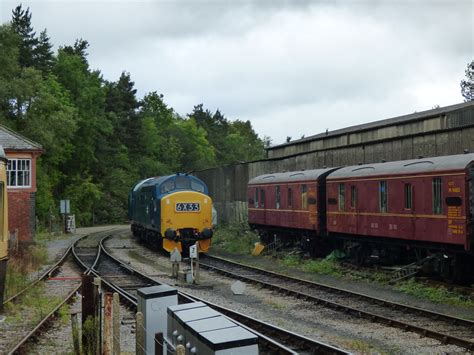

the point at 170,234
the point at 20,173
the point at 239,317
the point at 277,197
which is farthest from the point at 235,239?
the point at 239,317

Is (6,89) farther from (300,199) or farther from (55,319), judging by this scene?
(55,319)

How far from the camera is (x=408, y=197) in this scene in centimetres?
1978

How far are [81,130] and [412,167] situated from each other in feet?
168

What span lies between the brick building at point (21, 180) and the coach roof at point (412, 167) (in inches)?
748

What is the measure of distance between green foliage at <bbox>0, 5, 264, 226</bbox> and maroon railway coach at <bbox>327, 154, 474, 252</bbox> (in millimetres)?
32749

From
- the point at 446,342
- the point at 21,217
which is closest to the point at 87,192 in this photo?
the point at 21,217

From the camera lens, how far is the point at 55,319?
14195 mm

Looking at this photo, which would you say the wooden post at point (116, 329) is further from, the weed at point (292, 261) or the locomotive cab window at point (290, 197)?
the locomotive cab window at point (290, 197)

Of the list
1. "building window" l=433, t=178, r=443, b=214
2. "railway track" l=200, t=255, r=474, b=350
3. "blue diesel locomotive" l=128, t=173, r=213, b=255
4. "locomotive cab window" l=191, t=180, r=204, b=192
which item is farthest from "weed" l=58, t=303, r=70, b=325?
"locomotive cab window" l=191, t=180, r=204, b=192

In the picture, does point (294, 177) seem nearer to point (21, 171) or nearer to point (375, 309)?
point (375, 309)

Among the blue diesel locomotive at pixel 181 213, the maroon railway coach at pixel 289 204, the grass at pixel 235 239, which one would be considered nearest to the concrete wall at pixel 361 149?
the grass at pixel 235 239

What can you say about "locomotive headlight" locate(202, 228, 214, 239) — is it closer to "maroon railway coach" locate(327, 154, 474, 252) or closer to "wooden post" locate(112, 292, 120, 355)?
"maroon railway coach" locate(327, 154, 474, 252)

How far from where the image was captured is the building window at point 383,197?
826 inches

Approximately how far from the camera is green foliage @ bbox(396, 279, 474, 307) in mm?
15930
